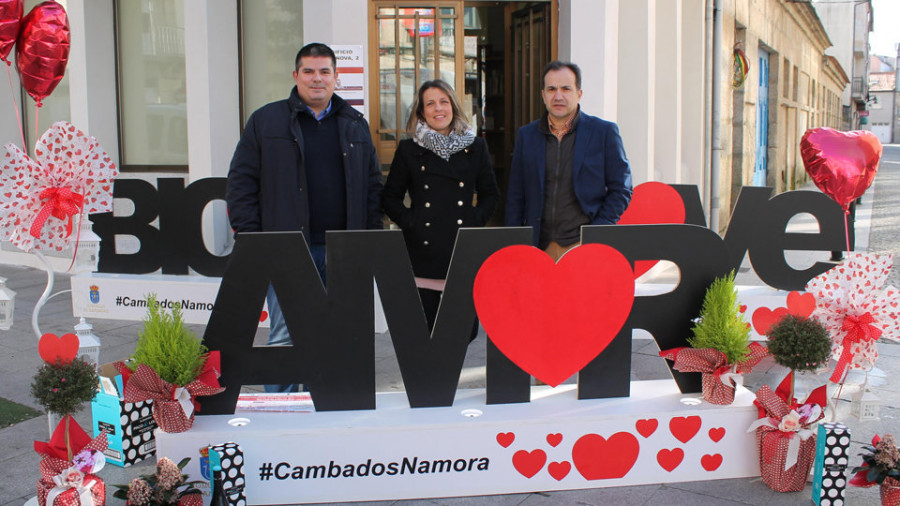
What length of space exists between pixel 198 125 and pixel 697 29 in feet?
20.9

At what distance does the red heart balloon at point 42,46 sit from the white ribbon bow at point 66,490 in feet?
7.59

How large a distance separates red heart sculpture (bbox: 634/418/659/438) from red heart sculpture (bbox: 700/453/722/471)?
30 centimetres

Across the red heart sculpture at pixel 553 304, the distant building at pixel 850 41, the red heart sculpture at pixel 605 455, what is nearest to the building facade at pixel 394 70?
the red heart sculpture at pixel 553 304

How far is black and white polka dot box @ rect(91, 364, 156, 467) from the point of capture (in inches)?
140

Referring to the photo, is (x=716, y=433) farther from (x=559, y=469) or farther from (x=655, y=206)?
(x=655, y=206)

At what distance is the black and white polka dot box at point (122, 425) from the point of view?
355cm

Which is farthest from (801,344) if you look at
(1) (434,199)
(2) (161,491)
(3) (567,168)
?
(2) (161,491)

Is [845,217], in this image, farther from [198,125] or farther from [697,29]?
[198,125]

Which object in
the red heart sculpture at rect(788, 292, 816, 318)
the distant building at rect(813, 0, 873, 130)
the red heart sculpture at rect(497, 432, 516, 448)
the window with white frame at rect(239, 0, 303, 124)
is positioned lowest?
the red heart sculpture at rect(497, 432, 516, 448)

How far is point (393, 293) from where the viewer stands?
3371mm

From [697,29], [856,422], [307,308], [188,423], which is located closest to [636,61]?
[697,29]

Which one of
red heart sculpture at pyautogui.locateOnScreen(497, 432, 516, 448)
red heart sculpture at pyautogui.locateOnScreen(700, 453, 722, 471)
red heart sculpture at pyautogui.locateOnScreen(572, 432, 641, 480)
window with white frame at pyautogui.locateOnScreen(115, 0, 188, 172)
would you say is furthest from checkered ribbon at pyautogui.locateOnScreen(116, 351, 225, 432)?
window with white frame at pyautogui.locateOnScreen(115, 0, 188, 172)

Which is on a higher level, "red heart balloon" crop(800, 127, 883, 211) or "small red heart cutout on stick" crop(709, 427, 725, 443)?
"red heart balloon" crop(800, 127, 883, 211)

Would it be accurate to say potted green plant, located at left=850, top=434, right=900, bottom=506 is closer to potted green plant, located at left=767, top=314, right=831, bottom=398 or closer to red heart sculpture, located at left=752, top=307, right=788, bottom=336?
potted green plant, located at left=767, top=314, right=831, bottom=398
